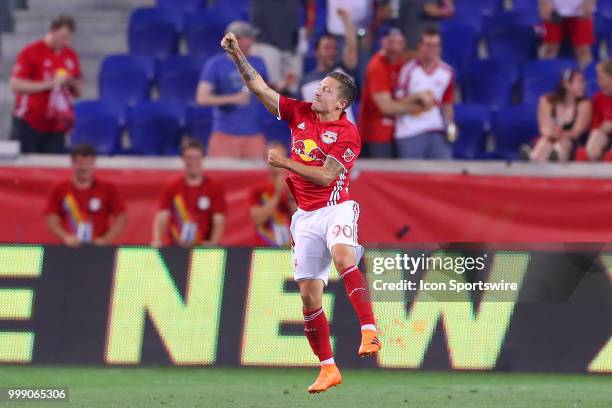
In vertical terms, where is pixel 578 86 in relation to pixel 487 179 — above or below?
above

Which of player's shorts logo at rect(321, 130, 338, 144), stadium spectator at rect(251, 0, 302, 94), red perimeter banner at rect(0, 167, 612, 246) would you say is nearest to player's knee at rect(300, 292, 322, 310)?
player's shorts logo at rect(321, 130, 338, 144)

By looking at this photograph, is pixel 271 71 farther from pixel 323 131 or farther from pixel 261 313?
pixel 323 131

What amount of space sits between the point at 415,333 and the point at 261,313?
1250 mm

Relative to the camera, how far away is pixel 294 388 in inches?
391

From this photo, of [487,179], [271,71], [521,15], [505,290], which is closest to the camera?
[505,290]

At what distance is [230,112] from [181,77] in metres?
2.46

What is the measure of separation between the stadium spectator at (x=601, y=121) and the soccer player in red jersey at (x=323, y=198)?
5095mm

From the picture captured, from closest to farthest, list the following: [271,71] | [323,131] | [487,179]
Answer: [323,131], [487,179], [271,71]

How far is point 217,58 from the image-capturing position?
46.5 ft

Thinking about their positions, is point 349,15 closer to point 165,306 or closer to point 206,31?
point 206,31

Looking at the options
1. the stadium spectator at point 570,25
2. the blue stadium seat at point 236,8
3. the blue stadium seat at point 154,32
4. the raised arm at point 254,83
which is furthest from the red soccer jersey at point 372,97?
the raised arm at point 254,83

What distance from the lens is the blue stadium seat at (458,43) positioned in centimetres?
1633

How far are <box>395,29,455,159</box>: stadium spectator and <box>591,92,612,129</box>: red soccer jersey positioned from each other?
1456 millimetres

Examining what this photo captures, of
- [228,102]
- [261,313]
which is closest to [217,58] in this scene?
[228,102]
